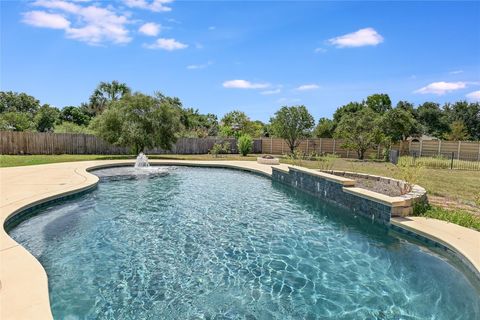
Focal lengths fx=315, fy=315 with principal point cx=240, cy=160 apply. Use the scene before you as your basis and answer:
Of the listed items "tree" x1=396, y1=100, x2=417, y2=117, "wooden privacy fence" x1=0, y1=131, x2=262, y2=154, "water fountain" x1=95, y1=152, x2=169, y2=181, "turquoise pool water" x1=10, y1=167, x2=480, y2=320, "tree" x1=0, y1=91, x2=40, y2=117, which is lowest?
"turquoise pool water" x1=10, y1=167, x2=480, y2=320

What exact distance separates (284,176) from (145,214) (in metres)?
6.21

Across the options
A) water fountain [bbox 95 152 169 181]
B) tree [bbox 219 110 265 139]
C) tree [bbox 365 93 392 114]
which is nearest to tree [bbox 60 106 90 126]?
tree [bbox 219 110 265 139]

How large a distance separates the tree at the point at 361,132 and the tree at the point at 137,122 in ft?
41.8

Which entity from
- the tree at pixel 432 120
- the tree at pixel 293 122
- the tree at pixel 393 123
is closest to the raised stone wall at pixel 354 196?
the tree at pixel 293 122

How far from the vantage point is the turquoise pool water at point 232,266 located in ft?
10.9

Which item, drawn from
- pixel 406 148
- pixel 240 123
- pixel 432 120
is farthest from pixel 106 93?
pixel 432 120

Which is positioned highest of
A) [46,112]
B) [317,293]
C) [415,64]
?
[415,64]

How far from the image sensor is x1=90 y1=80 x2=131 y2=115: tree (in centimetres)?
3391

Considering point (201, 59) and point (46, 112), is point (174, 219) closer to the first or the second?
point (201, 59)

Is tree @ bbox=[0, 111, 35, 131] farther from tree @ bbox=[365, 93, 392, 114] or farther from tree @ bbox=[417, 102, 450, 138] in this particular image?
tree @ bbox=[417, 102, 450, 138]

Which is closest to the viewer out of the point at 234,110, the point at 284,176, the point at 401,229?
the point at 401,229

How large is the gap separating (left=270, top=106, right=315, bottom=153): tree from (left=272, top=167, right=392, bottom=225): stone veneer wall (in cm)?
1187

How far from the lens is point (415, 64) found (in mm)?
18047

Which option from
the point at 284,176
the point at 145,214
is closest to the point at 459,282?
the point at 145,214
